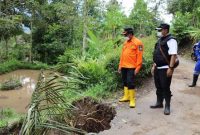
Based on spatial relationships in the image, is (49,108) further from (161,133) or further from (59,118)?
(161,133)

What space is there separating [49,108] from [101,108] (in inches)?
169

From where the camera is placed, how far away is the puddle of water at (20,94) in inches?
653

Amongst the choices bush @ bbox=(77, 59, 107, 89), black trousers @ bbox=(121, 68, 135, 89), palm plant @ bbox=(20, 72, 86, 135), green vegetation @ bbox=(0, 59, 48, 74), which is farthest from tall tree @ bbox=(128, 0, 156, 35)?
palm plant @ bbox=(20, 72, 86, 135)

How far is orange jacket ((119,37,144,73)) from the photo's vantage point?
730 cm

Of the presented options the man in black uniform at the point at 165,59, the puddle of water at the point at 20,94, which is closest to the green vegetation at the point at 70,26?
the puddle of water at the point at 20,94

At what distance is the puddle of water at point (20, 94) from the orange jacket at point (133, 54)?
6753 millimetres

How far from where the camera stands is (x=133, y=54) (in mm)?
7391

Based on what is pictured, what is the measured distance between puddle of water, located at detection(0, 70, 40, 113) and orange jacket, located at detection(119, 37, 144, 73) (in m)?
6.75

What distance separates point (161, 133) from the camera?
19.9 feet

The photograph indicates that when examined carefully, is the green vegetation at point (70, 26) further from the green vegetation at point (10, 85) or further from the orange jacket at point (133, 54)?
the orange jacket at point (133, 54)

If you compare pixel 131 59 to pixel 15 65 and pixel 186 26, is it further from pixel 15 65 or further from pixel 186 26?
pixel 15 65

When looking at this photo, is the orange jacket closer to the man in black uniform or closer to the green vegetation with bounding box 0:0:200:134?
the man in black uniform

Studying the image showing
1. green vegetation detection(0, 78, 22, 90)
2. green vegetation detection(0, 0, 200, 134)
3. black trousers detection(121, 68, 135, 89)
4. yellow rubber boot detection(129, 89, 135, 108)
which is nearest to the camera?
black trousers detection(121, 68, 135, 89)

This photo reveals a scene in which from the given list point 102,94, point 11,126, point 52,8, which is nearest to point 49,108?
point 11,126
